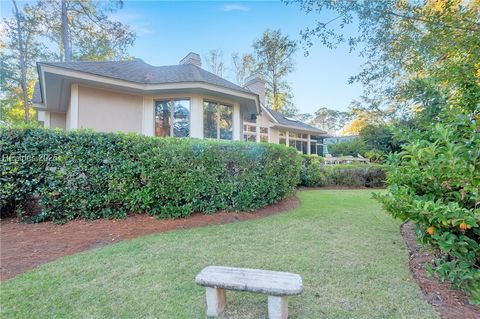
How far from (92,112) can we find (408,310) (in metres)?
9.90

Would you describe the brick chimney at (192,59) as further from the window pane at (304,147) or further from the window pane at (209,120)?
the window pane at (304,147)

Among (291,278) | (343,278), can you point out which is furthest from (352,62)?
(291,278)

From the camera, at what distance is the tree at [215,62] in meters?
30.6

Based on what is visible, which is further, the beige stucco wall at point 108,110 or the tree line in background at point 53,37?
the tree line in background at point 53,37

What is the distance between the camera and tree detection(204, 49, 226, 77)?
30.6 metres

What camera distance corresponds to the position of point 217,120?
1006 centimetres

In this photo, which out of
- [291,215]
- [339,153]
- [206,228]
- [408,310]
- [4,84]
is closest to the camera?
[408,310]

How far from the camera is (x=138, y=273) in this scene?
10.8 feet

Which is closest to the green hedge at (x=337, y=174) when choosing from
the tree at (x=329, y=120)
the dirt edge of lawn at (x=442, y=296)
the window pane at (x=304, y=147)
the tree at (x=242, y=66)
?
the dirt edge of lawn at (x=442, y=296)

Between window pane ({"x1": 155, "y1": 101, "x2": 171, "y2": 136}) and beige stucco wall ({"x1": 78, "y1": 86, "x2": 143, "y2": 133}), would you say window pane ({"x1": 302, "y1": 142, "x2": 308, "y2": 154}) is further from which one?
beige stucco wall ({"x1": 78, "y1": 86, "x2": 143, "y2": 133})

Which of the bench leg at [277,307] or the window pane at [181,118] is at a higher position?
the window pane at [181,118]

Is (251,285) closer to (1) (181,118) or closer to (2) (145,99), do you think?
(1) (181,118)

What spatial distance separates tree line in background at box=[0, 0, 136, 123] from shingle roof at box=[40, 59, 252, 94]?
36.0 feet

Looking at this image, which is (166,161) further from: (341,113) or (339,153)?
(341,113)
